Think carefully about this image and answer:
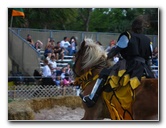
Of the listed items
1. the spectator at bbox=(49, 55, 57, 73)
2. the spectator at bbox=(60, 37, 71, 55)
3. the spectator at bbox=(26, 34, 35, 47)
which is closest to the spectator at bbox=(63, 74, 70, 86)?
the spectator at bbox=(49, 55, 57, 73)

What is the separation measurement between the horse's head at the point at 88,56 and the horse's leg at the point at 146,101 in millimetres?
1277

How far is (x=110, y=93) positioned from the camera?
5.97m

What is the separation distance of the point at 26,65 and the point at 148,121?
5.08 meters

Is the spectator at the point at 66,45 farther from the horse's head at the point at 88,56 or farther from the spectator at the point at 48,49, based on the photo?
the horse's head at the point at 88,56

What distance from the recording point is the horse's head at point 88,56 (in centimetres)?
665

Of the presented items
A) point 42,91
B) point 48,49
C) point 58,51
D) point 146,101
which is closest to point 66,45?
point 58,51

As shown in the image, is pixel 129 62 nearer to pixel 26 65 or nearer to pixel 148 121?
pixel 148 121

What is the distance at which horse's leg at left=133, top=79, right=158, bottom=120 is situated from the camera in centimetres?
533
